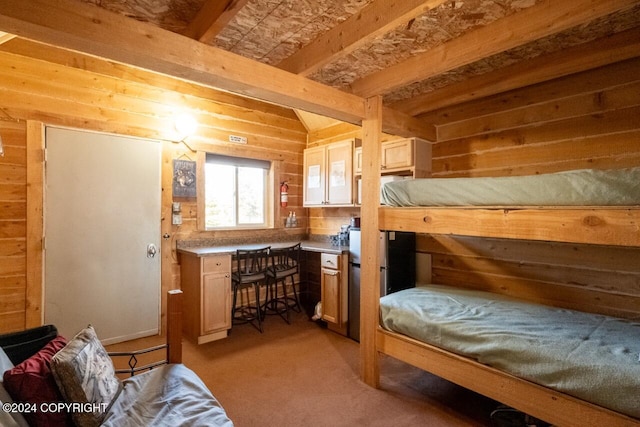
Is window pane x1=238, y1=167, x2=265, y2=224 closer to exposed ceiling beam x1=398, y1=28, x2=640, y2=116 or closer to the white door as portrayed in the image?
the white door

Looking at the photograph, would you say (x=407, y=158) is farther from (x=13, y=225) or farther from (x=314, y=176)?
(x=13, y=225)

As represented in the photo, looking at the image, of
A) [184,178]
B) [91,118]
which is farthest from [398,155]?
[91,118]

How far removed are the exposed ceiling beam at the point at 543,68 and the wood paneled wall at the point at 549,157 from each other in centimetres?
32

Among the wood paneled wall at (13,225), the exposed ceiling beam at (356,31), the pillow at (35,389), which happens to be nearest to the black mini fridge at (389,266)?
the exposed ceiling beam at (356,31)

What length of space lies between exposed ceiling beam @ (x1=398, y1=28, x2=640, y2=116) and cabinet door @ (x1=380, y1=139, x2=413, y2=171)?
39cm

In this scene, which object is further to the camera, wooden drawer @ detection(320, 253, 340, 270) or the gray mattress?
wooden drawer @ detection(320, 253, 340, 270)

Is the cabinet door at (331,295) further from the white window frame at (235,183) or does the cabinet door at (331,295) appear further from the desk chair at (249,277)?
the white window frame at (235,183)

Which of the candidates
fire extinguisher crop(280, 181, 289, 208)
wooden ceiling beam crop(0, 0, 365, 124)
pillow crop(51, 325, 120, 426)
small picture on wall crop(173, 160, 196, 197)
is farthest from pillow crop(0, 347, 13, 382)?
fire extinguisher crop(280, 181, 289, 208)

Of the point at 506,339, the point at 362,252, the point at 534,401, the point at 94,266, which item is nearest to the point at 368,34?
the point at 362,252

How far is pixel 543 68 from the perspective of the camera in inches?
93.5

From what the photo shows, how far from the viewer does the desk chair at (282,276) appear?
384 centimetres

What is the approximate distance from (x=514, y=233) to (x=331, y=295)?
221 centimetres

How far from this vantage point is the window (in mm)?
4133

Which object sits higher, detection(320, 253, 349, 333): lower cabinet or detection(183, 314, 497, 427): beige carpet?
detection(320, 253, 349, 333): lower cabinet
